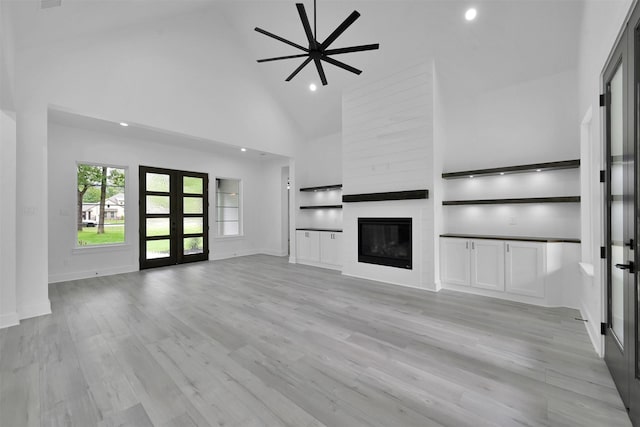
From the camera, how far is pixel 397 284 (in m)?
4.73

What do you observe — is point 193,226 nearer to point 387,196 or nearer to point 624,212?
point 387,196

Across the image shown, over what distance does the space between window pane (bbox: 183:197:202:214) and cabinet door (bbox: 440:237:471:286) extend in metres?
6.06

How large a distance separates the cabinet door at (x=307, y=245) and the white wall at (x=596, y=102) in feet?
15.3

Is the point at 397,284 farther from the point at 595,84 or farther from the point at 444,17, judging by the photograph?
the point at 444,17

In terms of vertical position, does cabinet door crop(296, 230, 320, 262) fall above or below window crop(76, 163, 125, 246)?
below

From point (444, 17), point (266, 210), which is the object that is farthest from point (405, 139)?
point (266, 210)

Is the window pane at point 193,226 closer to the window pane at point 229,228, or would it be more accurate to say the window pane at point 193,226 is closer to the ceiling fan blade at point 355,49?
the window pane at point 229,228

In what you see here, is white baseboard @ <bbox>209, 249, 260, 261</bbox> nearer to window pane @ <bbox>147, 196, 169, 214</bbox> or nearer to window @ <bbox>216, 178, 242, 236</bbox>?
window @ <bbox>216, 178, 242, 236</bbox>

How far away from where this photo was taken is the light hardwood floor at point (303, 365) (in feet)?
5.51

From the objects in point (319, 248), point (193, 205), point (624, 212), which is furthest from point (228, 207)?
point (624, 212)

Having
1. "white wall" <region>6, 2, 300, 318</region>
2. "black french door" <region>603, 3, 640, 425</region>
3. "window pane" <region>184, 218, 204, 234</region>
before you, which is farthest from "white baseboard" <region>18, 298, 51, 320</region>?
"black french door" <region>603, 3, 640, 425</region>

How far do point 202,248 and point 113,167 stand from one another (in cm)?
277

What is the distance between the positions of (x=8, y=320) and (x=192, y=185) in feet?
14.7

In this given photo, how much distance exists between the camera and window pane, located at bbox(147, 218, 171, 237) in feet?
20.8
